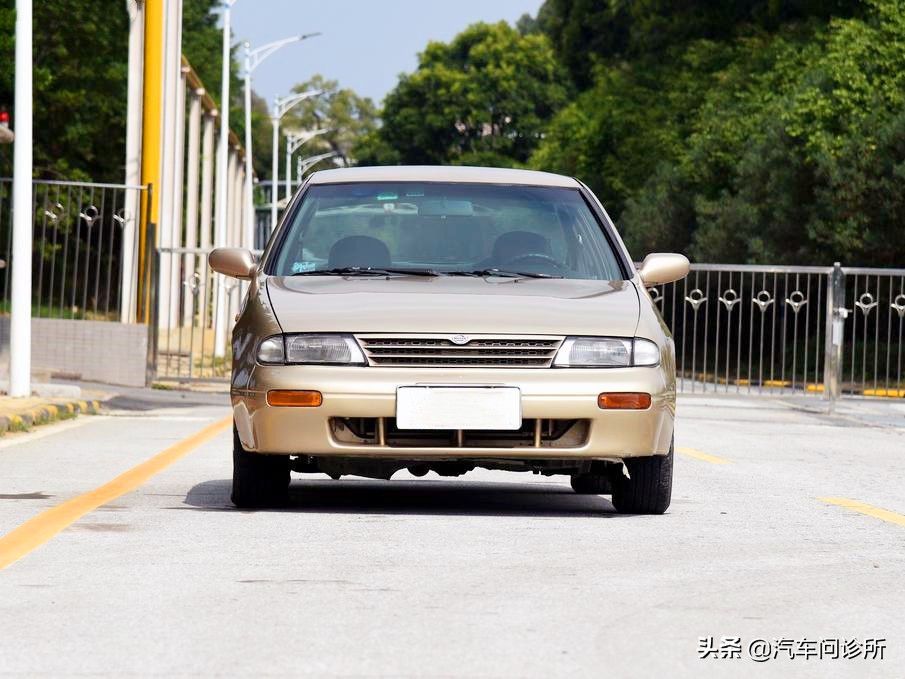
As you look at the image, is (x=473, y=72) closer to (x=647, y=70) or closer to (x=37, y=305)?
(x=647, y=70)

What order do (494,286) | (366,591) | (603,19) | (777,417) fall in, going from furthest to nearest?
→ (603,19)
(777,417)
(494,286)
(366,591)

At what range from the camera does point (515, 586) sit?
20.3 ft

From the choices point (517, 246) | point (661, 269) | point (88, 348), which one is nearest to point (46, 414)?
point (88, 348)

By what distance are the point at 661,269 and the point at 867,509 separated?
162 cm

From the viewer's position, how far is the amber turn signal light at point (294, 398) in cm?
805

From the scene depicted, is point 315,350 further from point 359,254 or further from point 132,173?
point 132,173

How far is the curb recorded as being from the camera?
48.8ft

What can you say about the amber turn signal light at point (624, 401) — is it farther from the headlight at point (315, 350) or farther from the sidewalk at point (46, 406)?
the sidewalk at point (46, 406)

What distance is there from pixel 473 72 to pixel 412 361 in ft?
286

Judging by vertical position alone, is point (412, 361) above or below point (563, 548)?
above

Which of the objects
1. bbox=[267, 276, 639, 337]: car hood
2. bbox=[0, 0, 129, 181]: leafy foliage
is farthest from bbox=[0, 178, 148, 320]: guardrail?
bbox=[0, 0, 129, 181]: leafy foliage

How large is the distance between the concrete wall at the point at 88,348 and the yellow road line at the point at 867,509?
47.5 ft

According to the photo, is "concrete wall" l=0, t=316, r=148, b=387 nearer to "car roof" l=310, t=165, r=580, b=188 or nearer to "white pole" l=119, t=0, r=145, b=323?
"white pole" l=119, t=0, r=145, b=323

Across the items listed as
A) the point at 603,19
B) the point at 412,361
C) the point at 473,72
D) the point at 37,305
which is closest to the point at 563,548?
the point at 412,361
